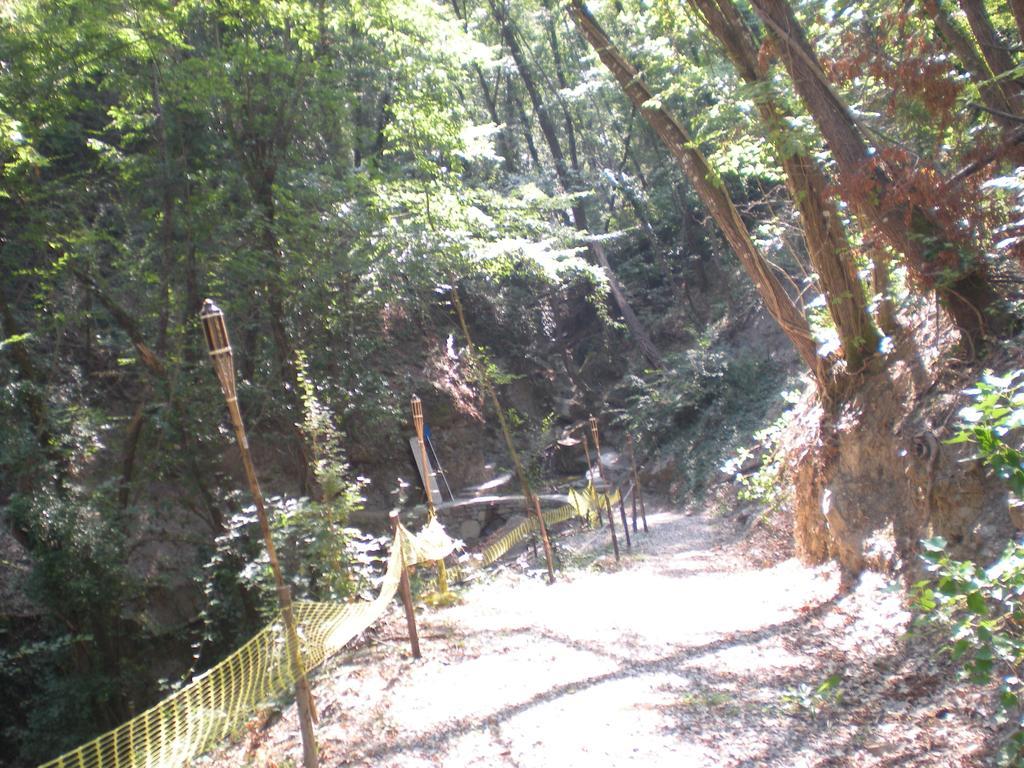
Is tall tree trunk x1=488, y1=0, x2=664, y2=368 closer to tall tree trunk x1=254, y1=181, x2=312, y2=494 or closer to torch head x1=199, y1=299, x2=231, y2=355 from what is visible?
tall tree trunk x1=254, y1=181, x2=312, y2=494

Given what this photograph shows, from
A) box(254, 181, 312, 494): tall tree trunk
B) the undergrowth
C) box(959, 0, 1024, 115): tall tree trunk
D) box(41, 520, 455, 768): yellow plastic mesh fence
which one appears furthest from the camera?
the undergrowth

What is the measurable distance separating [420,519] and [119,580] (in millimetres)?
4544

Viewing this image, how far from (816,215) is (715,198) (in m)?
0.90

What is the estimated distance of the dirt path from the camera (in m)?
3.96

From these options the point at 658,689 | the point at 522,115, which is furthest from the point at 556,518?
the point at 522,115

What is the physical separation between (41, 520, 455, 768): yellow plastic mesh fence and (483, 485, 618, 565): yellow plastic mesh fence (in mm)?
5115

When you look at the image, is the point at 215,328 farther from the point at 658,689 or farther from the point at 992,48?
the point at 992,48

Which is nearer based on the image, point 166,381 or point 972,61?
point 972,61

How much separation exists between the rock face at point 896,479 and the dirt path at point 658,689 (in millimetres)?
361

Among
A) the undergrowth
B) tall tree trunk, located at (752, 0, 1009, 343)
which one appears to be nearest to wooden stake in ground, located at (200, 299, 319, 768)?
tall tree trunk, located at (752, 0, 1009, 343)

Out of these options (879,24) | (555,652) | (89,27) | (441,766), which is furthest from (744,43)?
(89,27)

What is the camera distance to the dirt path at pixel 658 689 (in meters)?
3.96

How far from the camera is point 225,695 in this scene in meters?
4.89

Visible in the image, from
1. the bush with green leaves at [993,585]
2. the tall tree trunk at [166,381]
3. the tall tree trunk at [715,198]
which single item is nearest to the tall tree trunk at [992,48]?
the tall tree trunk at [715,198]
